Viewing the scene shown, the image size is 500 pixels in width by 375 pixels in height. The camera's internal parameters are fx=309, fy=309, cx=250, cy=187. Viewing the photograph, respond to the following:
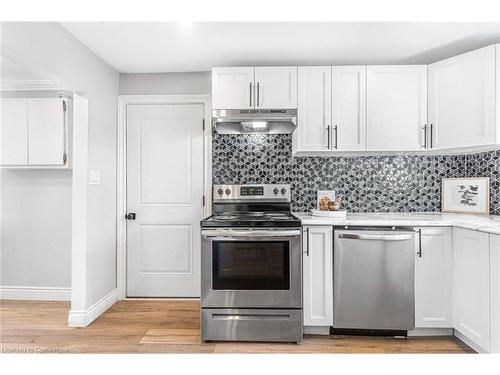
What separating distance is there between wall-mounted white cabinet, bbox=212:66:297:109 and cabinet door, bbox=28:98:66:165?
5.07 ft

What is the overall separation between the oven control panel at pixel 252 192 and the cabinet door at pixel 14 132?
6.09ft

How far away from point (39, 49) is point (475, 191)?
339 cm

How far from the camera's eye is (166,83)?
3.02 meters

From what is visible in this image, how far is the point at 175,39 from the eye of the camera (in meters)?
2.31

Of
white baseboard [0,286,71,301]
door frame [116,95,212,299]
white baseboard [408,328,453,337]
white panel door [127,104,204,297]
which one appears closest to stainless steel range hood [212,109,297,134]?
door frame [116,95,212,299]

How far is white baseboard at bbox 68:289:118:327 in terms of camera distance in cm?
244

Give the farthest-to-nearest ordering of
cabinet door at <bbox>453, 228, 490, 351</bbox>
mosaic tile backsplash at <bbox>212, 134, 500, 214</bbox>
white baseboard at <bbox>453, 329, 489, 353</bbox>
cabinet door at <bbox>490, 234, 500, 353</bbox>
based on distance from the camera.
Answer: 1. mosaic tile backsplash at <bbox>212, 134, 500, 214</bbox>
2. white baseboard at <bbox>453, 329, 489, 353</bbox>
3. cabinet door at <bbox>453, 228, 490, 351</bbox>
4. cabinet door at <bbox>490, 234, 500, 353</bbox>

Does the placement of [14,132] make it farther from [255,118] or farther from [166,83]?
[255,118]

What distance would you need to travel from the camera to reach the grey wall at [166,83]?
300 cm

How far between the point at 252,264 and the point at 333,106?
144 centimetres

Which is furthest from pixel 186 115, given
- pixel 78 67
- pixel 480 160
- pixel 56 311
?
pixel 480 160

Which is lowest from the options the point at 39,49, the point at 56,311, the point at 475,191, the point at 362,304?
the point at 56,311

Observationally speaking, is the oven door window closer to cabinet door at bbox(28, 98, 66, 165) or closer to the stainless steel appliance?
the stainless steel appliance
